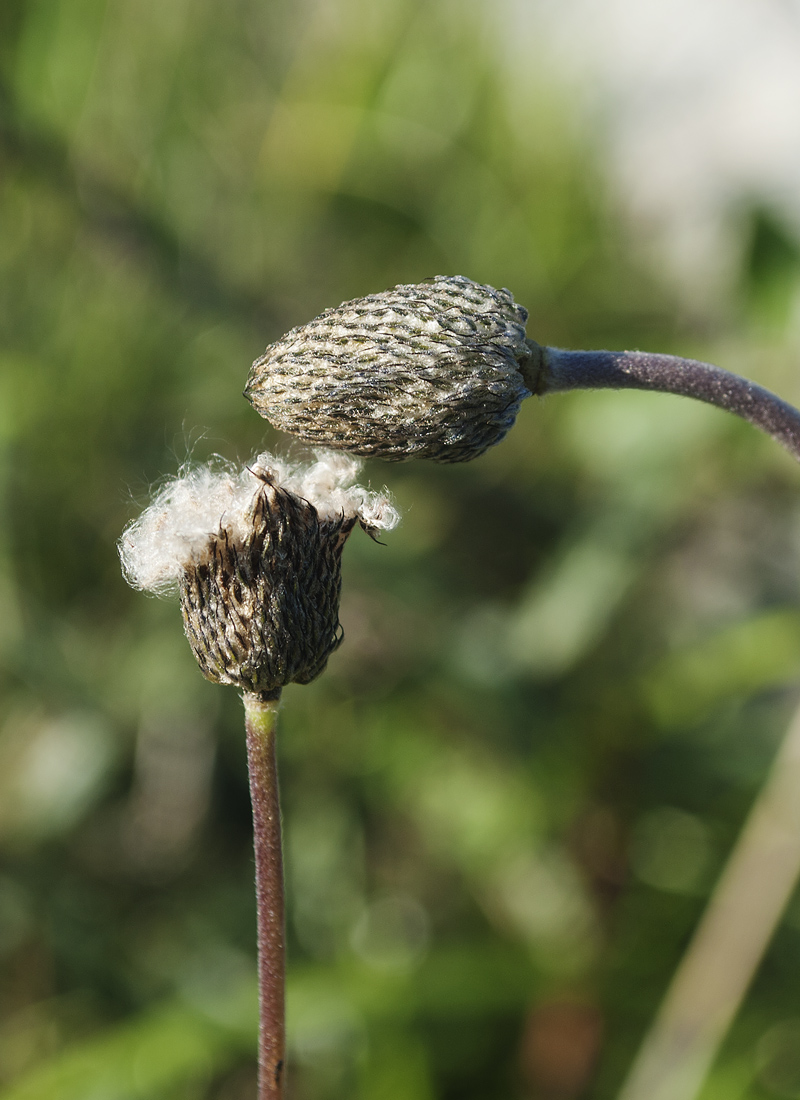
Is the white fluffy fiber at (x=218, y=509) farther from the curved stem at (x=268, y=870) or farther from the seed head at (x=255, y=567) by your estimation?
the curved stem at (x=268, y=870)

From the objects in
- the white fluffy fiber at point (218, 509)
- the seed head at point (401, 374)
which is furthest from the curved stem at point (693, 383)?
the white fluffy fiber at point (218, 509)

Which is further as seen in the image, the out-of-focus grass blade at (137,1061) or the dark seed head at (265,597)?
the out-of-focus grass blade at (137,1061)

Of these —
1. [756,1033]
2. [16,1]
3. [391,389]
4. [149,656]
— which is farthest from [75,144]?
[756,1033]

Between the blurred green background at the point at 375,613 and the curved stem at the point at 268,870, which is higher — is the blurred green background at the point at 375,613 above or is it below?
above

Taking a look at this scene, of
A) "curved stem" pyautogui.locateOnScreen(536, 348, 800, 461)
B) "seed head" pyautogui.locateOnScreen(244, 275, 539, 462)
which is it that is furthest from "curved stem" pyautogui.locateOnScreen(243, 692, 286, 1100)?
"curved stem" pyautogui.locateOnScreen(536, 348, 800, 461)

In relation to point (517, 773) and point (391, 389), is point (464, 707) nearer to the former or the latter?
point (517, 773)

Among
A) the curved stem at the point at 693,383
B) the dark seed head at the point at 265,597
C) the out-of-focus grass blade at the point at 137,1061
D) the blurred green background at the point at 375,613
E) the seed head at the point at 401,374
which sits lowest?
the out-of-focus grass blade at the point at 137,1061

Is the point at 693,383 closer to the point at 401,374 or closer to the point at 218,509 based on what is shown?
the point at 401,374

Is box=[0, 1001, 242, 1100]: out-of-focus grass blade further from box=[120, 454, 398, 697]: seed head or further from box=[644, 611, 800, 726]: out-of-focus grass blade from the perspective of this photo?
box=[120, 454, 398, 697]: seed head
